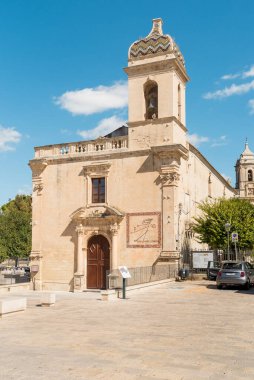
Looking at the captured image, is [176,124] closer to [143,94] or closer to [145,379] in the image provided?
[143,94]

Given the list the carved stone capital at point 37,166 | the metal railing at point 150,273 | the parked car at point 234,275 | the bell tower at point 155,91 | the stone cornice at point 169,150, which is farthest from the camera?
the carved stone capital at point 37,166

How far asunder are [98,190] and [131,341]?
63.0 ft

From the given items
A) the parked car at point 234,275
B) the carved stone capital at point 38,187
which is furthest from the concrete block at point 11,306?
the carved stone capital at point 38,187

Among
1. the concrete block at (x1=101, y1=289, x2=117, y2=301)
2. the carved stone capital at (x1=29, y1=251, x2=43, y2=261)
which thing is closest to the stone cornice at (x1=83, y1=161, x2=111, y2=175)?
the carved stone capital at (x1=29, y1=251, x2=43, y2=261)

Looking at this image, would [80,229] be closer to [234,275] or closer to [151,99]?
[151,99]

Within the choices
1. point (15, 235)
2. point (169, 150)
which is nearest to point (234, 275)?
point (169, 150)

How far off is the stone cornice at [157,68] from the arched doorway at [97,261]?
1050cm

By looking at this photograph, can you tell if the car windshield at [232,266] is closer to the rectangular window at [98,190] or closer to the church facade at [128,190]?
the church facade at [128,190]

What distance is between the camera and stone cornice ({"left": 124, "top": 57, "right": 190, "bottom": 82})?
87.5 ft

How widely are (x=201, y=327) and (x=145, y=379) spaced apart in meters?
4.58

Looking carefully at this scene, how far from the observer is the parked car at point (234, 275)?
65.6 feet

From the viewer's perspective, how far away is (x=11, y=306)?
13164 millimetres

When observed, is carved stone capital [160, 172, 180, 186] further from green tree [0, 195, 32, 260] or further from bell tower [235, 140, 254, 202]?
bell tower [235, 140, 254, 202]

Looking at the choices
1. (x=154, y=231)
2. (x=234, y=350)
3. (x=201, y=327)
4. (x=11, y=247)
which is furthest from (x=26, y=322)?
(x=11, y=247)
